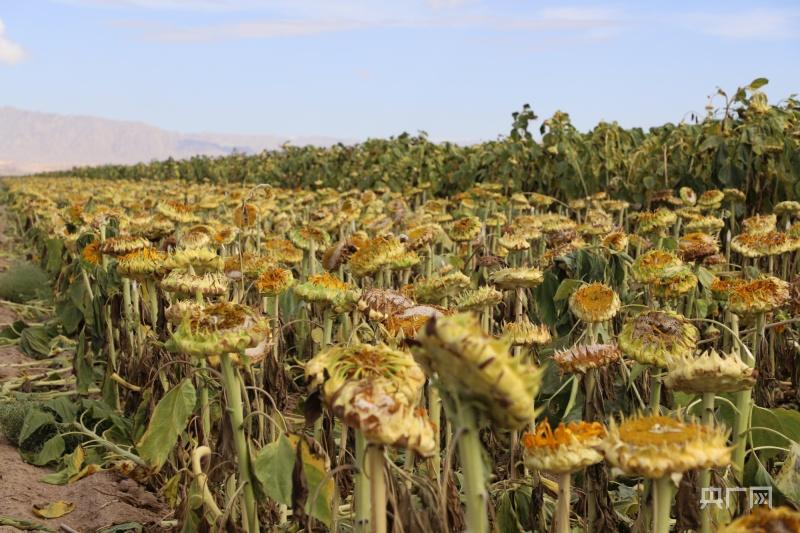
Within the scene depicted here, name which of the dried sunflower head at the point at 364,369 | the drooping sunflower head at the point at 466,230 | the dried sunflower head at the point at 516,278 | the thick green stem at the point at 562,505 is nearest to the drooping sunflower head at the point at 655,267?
the dried sunflower head at the point at 516,278

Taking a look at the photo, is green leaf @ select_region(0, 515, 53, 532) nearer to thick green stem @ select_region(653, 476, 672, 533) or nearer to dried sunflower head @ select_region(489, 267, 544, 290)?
dried sunflower head @ select_region(489, 267, 544, 290)

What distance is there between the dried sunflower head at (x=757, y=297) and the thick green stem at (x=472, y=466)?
1.68 m

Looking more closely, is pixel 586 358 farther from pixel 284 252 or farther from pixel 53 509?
pixel 284 252

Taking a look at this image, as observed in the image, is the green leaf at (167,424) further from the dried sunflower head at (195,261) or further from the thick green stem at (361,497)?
the dried sunflower head at (195,261)

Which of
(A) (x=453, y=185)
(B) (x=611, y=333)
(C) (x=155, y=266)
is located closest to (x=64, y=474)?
(C) (x=155, y=266)

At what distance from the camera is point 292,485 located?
165 centimetres

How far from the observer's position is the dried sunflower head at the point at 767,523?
1114mm

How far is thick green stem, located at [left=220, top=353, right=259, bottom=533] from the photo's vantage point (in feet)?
5.70

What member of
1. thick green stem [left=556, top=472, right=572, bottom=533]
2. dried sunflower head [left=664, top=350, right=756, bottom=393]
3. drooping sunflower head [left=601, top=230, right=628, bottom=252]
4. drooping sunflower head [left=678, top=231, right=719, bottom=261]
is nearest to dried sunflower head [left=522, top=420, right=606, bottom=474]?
thick green stem [left=556, top=472, right=572, bottom=533]

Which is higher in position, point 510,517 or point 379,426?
point 379,426

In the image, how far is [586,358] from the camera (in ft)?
7.19

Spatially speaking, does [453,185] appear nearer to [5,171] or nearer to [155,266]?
[155,266]

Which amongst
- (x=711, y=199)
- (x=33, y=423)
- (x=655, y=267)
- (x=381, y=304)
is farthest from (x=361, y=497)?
(x=711, y=199)

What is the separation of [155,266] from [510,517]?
1501 mm
